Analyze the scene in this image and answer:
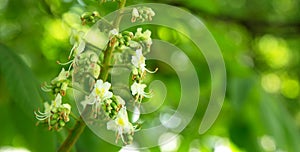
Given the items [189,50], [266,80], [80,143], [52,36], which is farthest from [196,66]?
[266,80]

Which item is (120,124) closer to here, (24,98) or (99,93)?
(99,93)

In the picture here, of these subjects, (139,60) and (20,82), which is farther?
(20,82)

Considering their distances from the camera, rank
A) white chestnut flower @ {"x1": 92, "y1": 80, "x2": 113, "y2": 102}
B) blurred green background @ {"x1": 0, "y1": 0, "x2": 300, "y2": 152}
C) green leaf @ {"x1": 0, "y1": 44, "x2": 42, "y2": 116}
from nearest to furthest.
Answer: white chestnut flower @ {"x1": 92, "y1": 80, "x2": 113, "y2": 102}, green leaf @ {"x1": 0, "y1": 44, "x2": 42, "y2": 116}, blurred green background @ {"x1": 0, "y1": 0, "x2": 300, "y2": 152}

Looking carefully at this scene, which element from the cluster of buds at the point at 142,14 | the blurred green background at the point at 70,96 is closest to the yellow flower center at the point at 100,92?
the cluster of buds at the point at 142,14

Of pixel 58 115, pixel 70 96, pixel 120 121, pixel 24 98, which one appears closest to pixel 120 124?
pixel 120 121

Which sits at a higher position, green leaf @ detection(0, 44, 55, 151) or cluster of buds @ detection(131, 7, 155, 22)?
cluster of buds @ detection(131, 7, 155, 22)

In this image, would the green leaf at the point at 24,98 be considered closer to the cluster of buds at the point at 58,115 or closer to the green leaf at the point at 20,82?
the green leaf at the point at 20,82

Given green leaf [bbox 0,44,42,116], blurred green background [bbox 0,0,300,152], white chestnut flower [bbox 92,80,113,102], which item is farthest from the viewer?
blurred green background [bbox 0,0,300,152]

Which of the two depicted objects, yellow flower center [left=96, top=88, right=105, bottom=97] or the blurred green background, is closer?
yellow flower center [left=96, top=88, right=105, bottom=97]

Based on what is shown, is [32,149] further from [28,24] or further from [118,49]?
[28,24]

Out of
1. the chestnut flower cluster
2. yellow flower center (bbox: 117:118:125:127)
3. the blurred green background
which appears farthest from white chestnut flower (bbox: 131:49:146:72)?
the blurred green background

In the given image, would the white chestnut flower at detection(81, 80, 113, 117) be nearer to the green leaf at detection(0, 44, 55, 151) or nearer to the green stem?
the green stem
